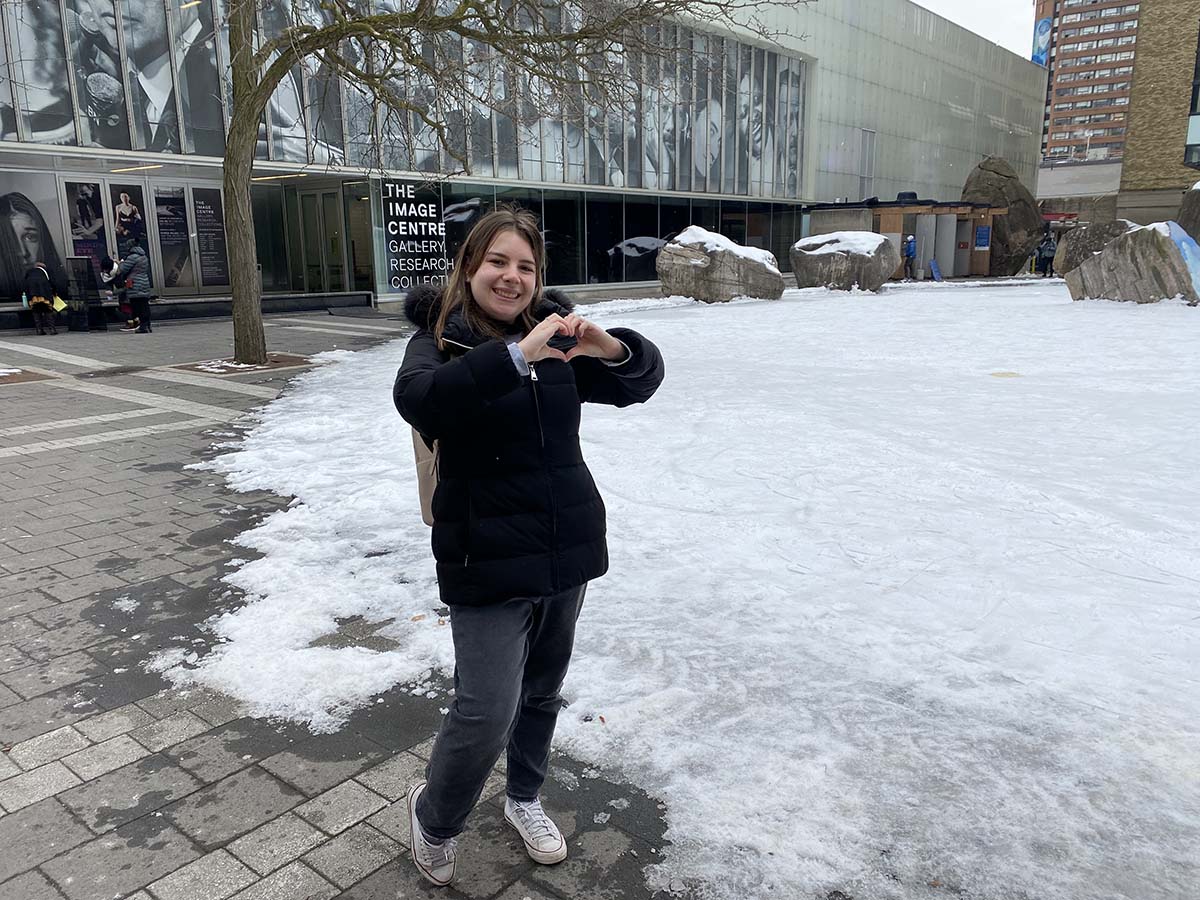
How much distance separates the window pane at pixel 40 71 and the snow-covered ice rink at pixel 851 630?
39.9 ft

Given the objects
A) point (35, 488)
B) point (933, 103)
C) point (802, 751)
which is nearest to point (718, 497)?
point (802, 751)

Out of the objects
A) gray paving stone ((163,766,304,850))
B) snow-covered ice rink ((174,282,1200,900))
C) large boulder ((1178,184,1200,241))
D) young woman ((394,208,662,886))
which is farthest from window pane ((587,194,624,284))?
young woman ((394,208,662,886))

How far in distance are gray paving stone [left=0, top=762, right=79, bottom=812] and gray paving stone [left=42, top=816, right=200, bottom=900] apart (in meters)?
0.38

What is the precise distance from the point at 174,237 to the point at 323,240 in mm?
4036

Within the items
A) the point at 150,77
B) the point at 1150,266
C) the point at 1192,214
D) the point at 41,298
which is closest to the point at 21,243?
the point at 41,298

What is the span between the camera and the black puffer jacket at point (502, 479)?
2191 millimetres

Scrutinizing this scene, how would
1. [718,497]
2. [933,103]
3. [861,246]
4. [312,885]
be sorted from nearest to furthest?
[312,885] < [718,497] < [861,246] < [933,103]

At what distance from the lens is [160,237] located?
20438mm

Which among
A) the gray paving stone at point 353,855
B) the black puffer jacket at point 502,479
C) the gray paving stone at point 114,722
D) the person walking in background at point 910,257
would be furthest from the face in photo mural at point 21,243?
the person walking in background at point 910,257

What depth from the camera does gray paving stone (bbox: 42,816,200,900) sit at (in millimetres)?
2441

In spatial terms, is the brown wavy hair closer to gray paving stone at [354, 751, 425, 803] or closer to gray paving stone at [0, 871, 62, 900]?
gray paving stone at [354, 751, 425, 803]

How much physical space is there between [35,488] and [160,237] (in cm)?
1618

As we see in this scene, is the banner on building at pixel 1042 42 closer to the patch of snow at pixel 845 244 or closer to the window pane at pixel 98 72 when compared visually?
the patch of snow at pixel 845 244

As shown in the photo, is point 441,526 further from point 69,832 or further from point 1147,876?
point 1147,876
